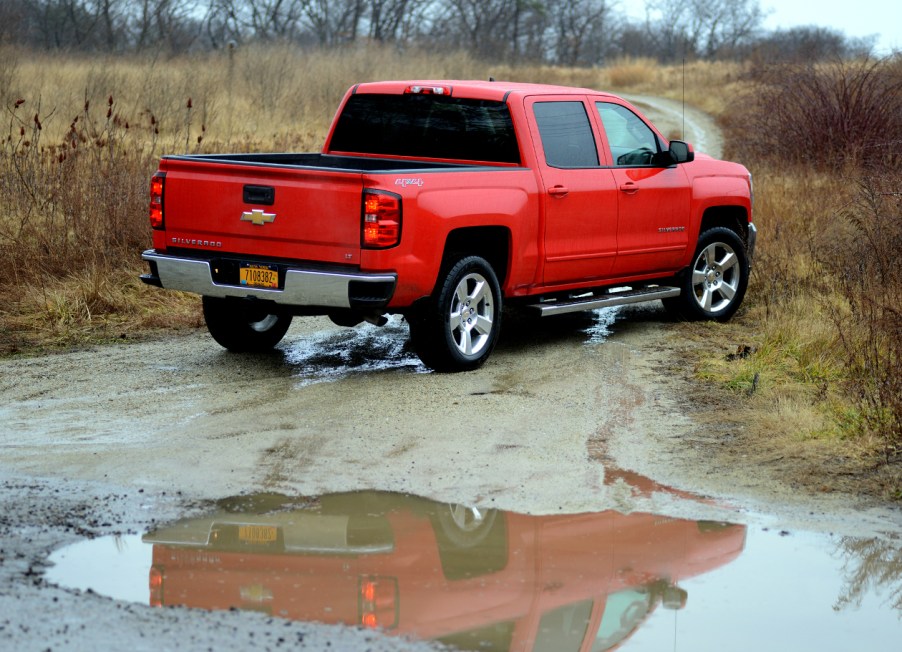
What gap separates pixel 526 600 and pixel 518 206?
420cm

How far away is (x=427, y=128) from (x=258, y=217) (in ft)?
5.81

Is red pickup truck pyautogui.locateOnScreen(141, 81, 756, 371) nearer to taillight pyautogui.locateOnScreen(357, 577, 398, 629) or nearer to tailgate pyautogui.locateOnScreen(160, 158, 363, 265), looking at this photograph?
tailgate pyautogui.locateOnScreen(160, 158, 363, 265)

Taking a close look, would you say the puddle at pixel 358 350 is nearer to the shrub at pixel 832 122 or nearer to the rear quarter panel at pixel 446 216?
the rear quarter panel at pixel 446 216

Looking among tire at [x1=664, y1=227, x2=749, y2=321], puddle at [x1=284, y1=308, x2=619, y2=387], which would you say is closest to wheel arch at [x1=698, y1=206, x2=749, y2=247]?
tire at [x1=664, y1=227, x2=749, y2=321]

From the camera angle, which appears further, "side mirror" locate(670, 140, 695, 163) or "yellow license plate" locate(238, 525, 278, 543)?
"side mirror" locate(670, 140, 695, 163)

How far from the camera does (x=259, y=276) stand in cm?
779

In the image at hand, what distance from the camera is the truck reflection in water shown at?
4480 millimetres

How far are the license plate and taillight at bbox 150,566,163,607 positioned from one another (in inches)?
121

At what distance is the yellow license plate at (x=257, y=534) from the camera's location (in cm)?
524

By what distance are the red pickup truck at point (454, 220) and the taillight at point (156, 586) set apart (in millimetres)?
2917

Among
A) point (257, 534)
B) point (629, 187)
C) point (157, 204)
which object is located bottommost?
point (257, 534)

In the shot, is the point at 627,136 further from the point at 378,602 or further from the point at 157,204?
the point at 378,602

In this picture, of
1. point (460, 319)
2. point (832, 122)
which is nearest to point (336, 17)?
point (832, 122)

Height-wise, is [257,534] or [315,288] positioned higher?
[315,288]
